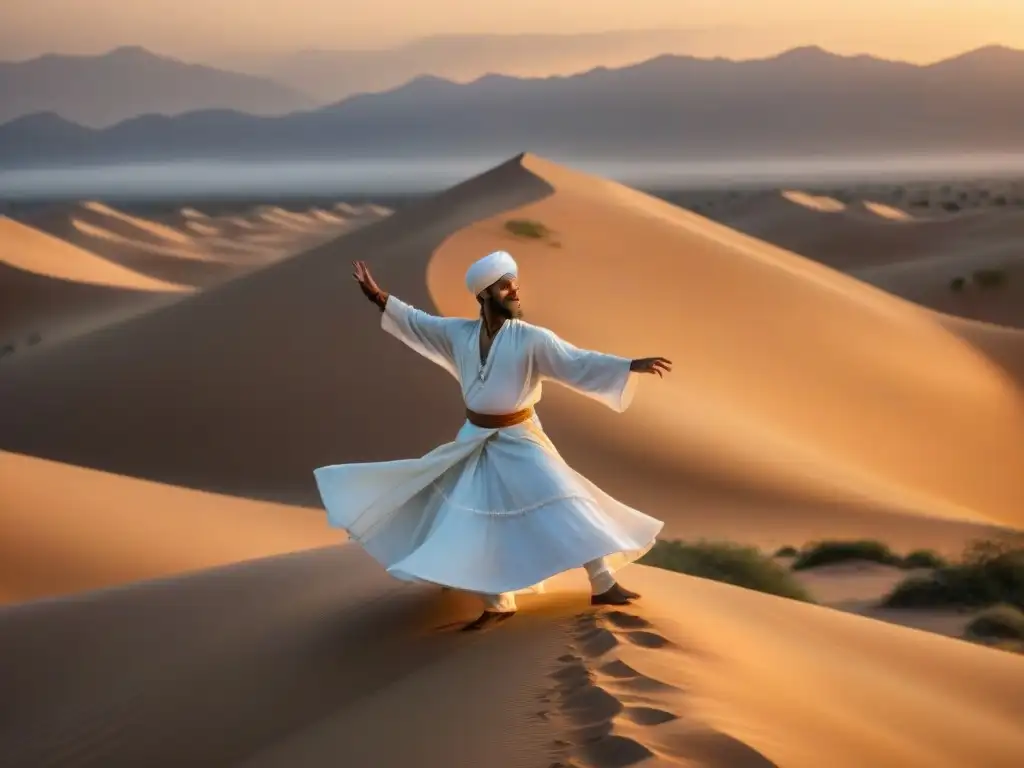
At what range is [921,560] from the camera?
11.2m

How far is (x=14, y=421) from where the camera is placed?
19281mm

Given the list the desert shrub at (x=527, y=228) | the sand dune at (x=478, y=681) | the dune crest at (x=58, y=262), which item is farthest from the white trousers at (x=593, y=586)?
the dune crest at (x=58, y=262)

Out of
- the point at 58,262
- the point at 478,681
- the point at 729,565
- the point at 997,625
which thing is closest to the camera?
the point at 478,681

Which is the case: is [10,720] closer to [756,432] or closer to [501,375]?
[501,375]

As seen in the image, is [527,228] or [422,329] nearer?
[422,329]

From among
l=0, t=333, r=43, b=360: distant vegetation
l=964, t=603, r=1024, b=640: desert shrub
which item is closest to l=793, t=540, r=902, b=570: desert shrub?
l=964, t=603, r=1024, b=640: desert shrub

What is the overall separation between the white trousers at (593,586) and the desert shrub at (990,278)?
109 feet

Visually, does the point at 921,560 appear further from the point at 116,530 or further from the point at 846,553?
the point at 116,530

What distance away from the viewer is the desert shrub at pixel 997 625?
867 centimetres

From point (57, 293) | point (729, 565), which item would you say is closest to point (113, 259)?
point (57, 293)

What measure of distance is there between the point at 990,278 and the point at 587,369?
33323mm

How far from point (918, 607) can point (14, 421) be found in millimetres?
14551

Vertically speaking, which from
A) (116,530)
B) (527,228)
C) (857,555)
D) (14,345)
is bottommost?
(857,555)

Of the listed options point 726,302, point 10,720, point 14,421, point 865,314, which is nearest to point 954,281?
point 865,314
